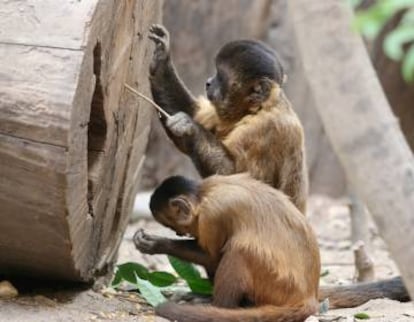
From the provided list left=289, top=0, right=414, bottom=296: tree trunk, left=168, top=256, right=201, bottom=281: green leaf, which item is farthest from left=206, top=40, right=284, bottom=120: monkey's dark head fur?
left=289, top=0, right=414, bottom=296: tree trunk

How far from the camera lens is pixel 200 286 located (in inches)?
239

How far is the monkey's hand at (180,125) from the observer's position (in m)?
5.94

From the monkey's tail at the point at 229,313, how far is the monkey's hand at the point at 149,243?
2.09 ft

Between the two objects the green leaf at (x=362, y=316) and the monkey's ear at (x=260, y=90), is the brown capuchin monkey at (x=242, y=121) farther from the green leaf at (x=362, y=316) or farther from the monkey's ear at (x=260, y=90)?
Result: the green leaf at (x=362, y=316)

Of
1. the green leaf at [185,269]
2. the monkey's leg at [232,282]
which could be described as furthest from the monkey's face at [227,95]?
the monkey's leg at [232,282]

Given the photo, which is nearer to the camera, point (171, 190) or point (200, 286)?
point (171, 190)

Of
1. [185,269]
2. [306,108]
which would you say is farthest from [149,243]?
[306,108]

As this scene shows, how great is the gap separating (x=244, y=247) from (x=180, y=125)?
3.31 feet

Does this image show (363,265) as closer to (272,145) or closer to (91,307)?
(272,145)

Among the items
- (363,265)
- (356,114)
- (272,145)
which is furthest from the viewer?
(363,265)

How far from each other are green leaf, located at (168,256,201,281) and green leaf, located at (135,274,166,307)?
0.34 meters

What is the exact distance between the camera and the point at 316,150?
1172 centimetres

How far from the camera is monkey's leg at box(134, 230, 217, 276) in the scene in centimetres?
562

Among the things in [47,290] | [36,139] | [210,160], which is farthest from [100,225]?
[36,139]
